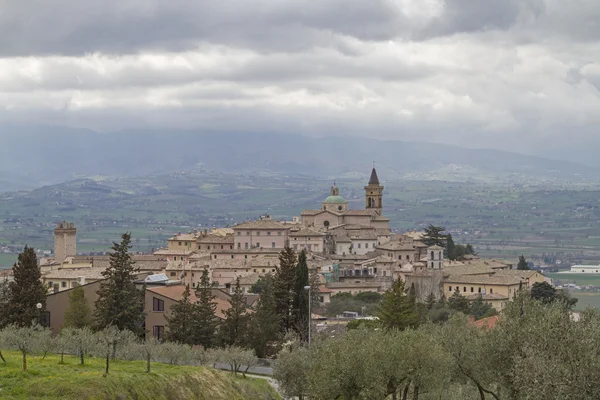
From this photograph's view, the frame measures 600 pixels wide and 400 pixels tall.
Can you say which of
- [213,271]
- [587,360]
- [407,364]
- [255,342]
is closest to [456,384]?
[407,364]

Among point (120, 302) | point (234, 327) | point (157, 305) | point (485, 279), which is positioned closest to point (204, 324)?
point (234, 327)

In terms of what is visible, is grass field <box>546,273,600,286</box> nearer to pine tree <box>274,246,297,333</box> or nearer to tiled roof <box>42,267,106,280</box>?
tiled roof <box>42,267,106,280</box>

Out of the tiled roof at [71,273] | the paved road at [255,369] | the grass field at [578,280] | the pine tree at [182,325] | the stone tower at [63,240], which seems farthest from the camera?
the grass field at [578,280]

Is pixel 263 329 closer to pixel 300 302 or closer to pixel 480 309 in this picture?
pixel 300 302

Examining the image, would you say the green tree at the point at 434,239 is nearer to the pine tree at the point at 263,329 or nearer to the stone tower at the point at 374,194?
the stone tower at the point at 374,194

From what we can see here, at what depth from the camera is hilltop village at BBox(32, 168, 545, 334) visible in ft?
338

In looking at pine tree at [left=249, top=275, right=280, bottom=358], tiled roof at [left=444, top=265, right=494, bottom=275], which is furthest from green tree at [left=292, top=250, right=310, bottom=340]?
tiled roof at [left=444, top=265, right=494, bottom=275]

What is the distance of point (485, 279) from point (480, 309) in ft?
41.4

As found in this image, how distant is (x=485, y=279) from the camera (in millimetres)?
105125

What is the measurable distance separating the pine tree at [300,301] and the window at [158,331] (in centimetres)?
835

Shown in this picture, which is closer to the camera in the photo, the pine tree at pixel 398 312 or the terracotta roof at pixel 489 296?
the pine tree at pixel 398 312

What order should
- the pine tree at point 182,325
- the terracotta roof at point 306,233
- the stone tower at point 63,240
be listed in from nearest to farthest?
the pine tree at point 182,325 < the terracotta roof at point 306,233 < the stone tower at point 63,240

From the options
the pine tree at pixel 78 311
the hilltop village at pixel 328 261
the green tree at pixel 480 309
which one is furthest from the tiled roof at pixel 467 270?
the pine tree at pixel 78 311

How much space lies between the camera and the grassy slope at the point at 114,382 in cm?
3434
